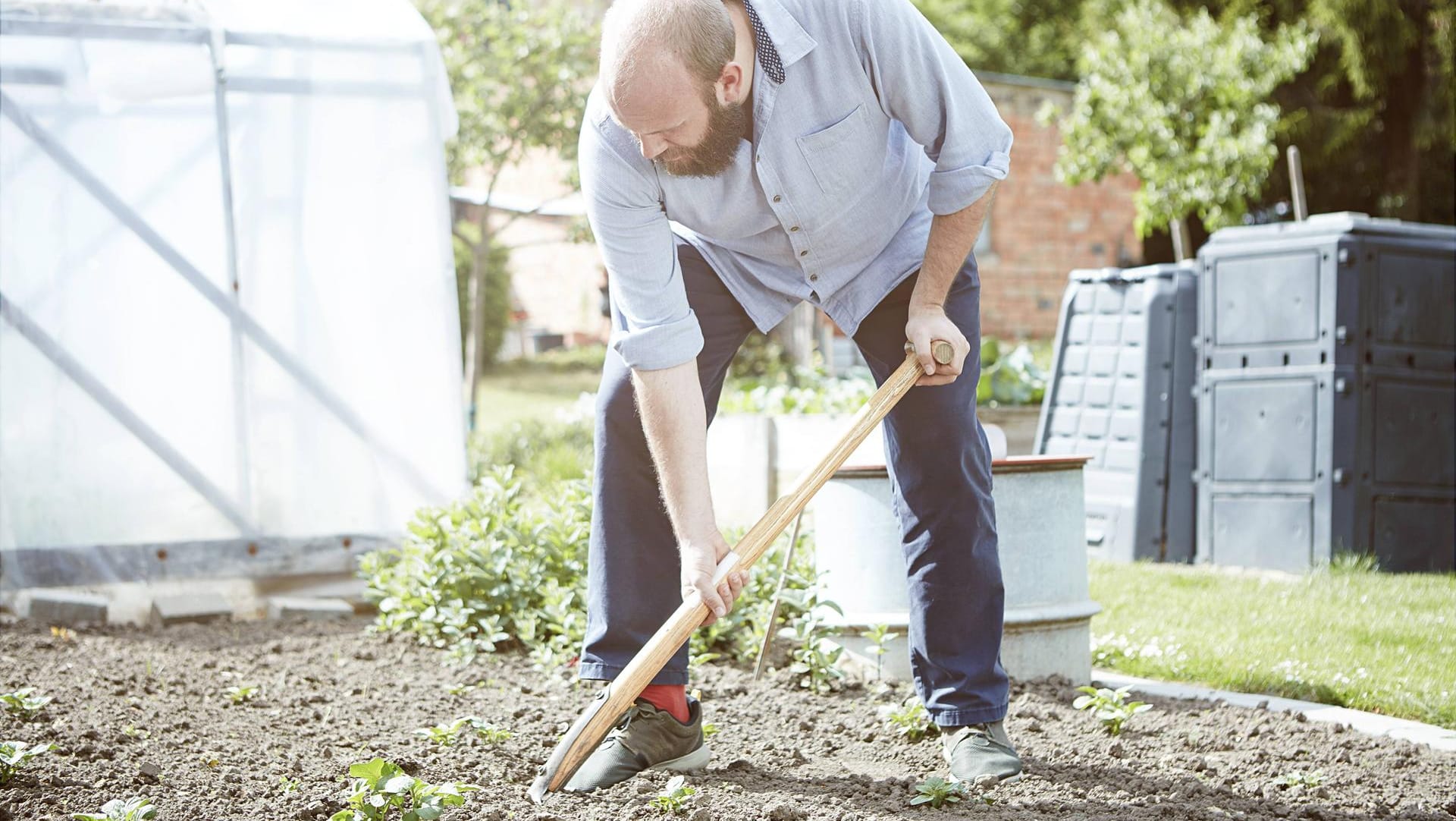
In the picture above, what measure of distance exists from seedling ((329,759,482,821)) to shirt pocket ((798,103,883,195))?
1206 millimetres

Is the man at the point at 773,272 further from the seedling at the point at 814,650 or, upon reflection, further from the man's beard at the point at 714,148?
the seedling at the point at 814,650

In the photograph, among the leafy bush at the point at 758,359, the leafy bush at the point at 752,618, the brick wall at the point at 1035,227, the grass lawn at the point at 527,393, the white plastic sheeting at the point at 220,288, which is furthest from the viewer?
the brick wall at the point at 1035,227

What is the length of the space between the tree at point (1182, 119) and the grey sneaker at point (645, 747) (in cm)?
976

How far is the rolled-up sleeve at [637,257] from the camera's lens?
7.47ft

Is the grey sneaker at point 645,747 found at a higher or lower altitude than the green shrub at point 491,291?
lower

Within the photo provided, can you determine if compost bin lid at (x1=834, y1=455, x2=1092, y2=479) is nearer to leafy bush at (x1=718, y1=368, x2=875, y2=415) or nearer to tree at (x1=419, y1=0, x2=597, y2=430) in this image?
leafy bush at (x1=718, y1=368, x2=875, y2=415)

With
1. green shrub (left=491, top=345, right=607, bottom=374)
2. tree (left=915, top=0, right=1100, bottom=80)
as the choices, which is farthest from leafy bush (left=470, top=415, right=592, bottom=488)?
tree (left=915, top=0, right=1100, bottom=80)

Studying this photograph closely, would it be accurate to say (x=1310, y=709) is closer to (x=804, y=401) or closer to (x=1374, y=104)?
(x=804, y=401)

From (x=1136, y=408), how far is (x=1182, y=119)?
6.70 metres

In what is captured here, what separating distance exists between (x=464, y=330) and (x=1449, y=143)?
39.0 ft

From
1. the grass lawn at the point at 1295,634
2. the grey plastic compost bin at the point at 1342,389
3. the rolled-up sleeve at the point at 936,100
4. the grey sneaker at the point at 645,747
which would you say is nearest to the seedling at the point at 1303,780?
the grass lawn at the point at 1295,634

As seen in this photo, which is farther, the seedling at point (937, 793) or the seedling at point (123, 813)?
the seedling at point (937, 793)

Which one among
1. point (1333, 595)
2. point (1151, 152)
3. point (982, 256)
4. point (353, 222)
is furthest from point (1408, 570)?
point (982, 256)

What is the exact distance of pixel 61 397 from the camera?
4406mm
